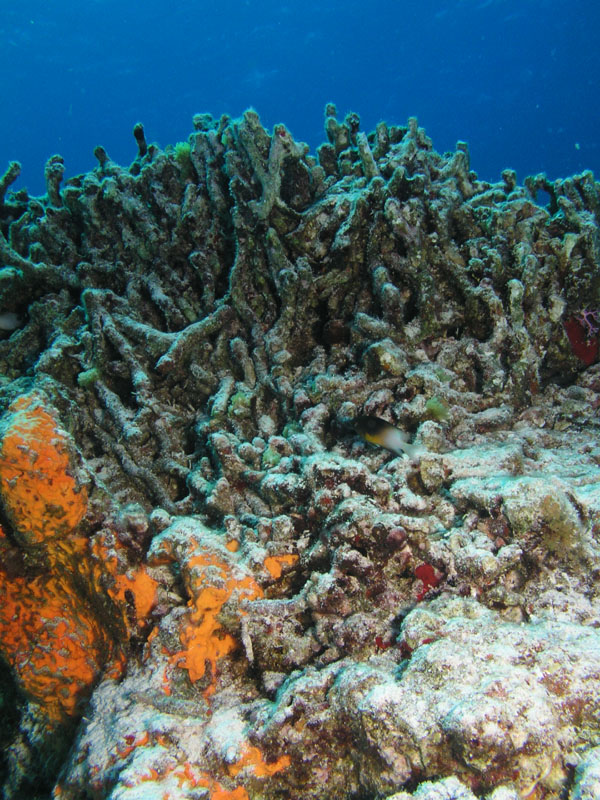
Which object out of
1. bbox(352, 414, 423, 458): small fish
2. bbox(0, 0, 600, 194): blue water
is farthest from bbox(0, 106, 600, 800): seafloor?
bbox(0, 0, 600, 194): blue water

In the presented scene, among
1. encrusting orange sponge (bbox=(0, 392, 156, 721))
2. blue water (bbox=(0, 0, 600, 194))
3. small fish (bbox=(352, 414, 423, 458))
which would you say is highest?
blue water (bbox=(0, 0, 600, 194))

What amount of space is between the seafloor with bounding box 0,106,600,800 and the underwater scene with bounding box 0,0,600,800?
1cm

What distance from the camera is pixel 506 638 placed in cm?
165

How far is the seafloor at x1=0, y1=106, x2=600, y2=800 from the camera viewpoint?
61.9 inches

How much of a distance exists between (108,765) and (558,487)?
215 cm

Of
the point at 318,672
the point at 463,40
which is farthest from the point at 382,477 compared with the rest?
the point at 463,40

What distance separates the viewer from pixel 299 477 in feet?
8.04

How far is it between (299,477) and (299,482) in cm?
4

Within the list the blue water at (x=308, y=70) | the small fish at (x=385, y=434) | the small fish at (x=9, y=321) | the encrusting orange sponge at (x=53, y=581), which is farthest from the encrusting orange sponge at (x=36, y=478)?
the blue water at (x=308, y=70)

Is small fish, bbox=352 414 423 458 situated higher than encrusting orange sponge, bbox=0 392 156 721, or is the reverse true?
small fish, bbox=352 414 423 458

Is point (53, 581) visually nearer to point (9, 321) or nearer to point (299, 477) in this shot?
point (299, 477)

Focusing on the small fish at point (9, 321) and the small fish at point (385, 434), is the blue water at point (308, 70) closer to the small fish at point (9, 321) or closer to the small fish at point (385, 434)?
the small fish at point (9, 321)

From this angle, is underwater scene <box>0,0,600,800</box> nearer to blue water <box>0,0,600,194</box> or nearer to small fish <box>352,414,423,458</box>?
small fish <box>352,414,423,458</box>

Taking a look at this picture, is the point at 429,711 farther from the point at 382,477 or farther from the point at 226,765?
the point at 382,477
